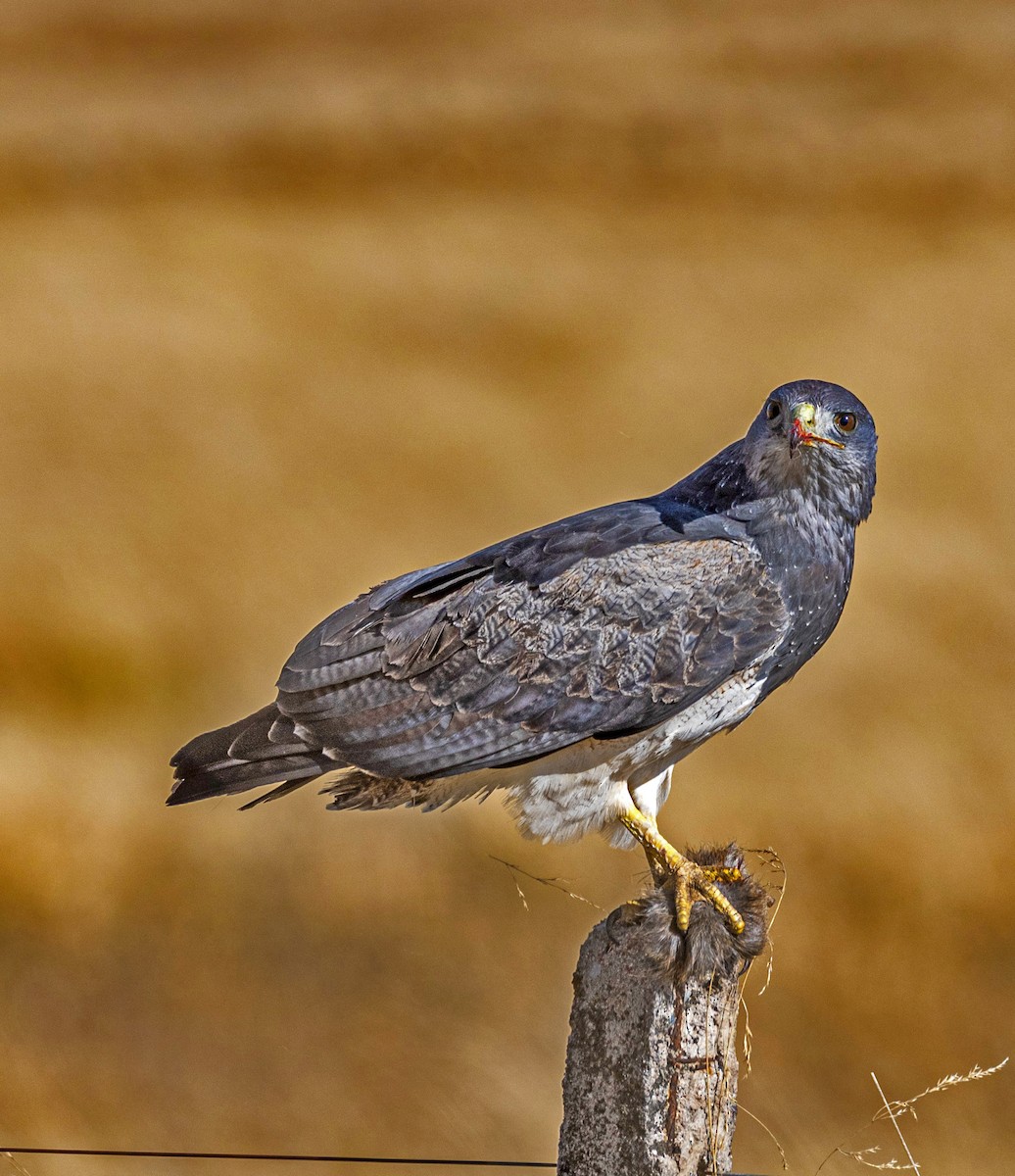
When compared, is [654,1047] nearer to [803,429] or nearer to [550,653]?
[550,653]

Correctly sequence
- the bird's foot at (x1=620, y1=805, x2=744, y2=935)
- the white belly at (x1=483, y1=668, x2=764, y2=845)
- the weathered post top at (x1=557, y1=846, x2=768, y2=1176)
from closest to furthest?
the weathered post top at (x1=557, y1=846, x2=768, y2=1176), the bird's foot at (x1=620, y1=805, x2=744, y2=935), the white belly at (x1=483, y1=668, x2=764, y2=845)

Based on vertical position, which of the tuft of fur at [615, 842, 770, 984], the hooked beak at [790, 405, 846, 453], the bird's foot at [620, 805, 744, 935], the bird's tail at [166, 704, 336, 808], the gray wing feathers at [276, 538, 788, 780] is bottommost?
the tuft of fur at [615, 842, 770, 984]

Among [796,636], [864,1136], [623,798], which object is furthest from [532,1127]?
[796,636]

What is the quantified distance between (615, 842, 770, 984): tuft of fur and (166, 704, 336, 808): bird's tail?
664 millimetres

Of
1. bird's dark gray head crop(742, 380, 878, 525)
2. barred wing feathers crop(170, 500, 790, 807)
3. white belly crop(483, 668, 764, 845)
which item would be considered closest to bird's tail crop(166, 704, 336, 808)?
barred wing feathers crop(170, 500, 790, 807)

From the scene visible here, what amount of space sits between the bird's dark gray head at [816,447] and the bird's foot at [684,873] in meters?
0.73

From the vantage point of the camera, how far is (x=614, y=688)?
2.64 metres

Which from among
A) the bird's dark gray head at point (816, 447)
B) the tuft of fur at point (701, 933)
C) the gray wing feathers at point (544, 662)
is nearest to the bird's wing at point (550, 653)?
the gray wing feathers at point (544, 662)

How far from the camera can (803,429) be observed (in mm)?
2678

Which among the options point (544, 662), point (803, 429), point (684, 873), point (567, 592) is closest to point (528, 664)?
point (544, 662)

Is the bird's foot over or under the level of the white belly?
under

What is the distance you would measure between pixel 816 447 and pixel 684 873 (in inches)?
34.3

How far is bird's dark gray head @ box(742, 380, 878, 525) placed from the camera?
269cm

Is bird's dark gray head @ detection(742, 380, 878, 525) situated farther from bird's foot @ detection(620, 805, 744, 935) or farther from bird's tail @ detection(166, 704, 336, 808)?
bird's tail @ detection(166, 704, 336, 808)
